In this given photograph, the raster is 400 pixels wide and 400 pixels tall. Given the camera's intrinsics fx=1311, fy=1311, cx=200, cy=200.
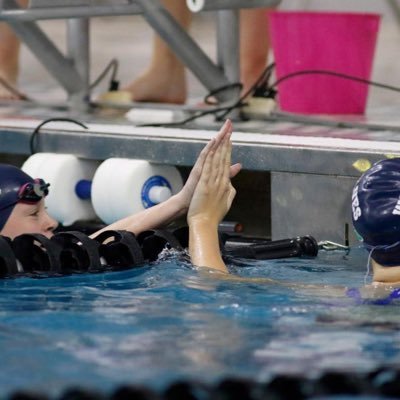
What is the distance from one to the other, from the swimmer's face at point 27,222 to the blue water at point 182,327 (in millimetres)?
253

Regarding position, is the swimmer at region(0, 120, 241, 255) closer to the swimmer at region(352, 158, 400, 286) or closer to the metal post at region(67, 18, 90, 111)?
the swimmer at region(352, 158, 400, 286)

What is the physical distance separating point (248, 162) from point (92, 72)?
340cm

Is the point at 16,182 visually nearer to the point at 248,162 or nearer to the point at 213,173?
the point at 213,173

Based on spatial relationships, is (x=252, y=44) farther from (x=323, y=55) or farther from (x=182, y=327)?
(x=182, y=327)

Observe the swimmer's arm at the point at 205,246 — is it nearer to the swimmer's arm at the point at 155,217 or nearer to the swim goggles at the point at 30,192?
the swimmer's arm at the point at 155,217

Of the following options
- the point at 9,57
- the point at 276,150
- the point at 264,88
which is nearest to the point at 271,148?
the point at 276,150

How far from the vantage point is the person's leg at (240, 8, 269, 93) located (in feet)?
19.0

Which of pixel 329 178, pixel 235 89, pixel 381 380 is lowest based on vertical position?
pixel 381 380

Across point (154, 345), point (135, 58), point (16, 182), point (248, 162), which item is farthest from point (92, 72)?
point (154, 345)

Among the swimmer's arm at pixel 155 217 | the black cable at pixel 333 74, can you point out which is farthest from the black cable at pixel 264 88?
the swimmer's arm at pixel 155 217

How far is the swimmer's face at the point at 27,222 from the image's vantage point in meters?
4.14

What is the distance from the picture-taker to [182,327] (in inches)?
131

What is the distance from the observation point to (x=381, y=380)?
109 inches

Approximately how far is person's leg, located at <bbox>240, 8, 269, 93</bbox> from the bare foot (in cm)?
28
